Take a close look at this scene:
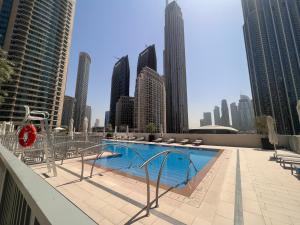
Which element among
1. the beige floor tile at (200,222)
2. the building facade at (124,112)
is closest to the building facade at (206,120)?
the building facade at (124,112)

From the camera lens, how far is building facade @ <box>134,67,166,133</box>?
86125 mm

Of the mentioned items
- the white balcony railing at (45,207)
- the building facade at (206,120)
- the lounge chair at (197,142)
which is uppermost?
the building facade at (206,120)

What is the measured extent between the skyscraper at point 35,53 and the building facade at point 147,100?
40882 millimetres

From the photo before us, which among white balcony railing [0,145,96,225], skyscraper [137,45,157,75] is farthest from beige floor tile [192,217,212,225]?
skyscraper [137,45,157,75]

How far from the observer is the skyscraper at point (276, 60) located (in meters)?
50.7

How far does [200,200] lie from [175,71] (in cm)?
10835

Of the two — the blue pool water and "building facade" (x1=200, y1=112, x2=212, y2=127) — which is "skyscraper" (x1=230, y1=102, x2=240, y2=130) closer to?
"building facade" (x1=200, y1=112, x2=212, y2=127)

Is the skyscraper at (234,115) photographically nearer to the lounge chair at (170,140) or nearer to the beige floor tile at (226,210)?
the lounge chair at (170,140)

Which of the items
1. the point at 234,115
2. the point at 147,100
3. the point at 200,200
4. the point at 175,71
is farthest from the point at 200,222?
the point at 234,115

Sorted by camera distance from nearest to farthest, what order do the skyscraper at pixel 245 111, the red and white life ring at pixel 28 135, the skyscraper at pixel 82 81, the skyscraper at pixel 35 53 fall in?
1. the red and white life ring at pixel 28 135
2. the skyscraper at pixel 35 53
3. the skyscraper at pixel 245 111
4. the skyscraper at pixel 82 81

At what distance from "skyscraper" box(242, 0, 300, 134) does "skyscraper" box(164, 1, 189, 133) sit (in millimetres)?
44623

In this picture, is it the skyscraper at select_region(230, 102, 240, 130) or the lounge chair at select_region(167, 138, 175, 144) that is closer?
the lounge chair at select_region(167, 138, 175, 144)

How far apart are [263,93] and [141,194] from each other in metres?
74.8

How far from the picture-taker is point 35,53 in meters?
53.8
